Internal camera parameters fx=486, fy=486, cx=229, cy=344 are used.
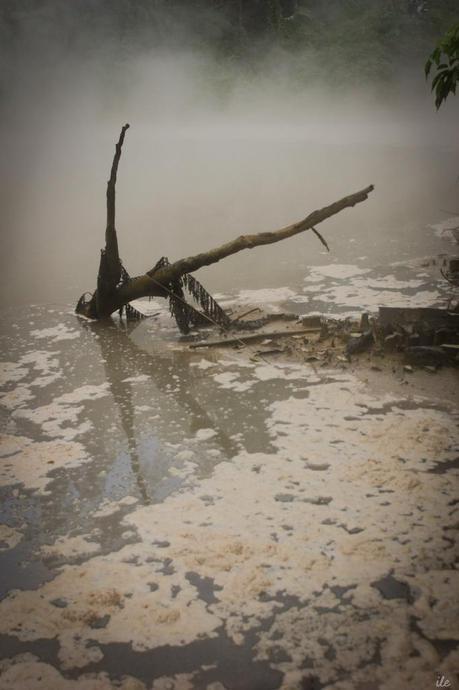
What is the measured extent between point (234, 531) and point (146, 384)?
8.61ft

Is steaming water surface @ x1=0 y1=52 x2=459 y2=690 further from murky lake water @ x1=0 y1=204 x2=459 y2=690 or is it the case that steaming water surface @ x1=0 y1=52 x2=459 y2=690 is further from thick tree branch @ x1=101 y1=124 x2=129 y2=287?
thick tree branch @ x1=101 y1=124 x2=129 y2=287

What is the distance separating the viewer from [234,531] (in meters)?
3.10

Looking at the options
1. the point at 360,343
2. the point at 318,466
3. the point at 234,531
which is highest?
the point at 360,343

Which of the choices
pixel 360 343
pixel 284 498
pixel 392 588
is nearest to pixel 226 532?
pixel 284 498

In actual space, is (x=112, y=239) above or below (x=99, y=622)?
above

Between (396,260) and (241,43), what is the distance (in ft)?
73.4

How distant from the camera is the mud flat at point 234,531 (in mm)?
2320

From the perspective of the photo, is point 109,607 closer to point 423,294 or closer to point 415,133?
point 423,294

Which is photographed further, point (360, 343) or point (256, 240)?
point (256, 240)

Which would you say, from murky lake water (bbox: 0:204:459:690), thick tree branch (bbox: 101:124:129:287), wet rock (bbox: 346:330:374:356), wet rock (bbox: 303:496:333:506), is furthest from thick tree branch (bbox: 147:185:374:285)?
wet rock (bbox: 303:496:333:506)

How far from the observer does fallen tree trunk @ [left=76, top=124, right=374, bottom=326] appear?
616 cm

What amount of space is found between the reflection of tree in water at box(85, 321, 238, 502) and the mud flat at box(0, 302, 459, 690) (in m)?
0.03

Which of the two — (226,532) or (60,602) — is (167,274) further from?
(60,602)

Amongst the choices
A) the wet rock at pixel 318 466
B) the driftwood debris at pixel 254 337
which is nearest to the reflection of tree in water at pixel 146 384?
the driftwood debris at pixel 254 337
